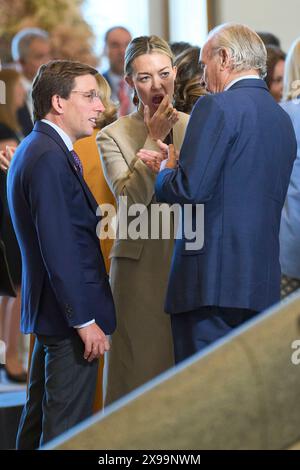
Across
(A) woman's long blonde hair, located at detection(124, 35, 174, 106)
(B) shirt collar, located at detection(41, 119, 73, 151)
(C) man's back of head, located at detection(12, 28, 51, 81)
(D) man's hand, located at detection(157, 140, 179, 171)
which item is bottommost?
(C) man's back of head, located at detection(12, 28, 51, 81)

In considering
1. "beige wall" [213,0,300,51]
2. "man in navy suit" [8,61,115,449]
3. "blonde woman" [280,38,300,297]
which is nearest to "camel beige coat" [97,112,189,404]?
"man in navy suit" [8,61,115,449]

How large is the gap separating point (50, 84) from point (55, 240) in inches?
19.6

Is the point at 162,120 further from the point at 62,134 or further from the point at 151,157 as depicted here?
the point at 62,134

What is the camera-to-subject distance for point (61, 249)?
274cm

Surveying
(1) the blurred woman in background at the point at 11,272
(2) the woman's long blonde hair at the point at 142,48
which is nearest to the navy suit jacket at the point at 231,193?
(2) the woman's long blonde hair at the point at 142,48

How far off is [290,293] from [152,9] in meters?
4.12

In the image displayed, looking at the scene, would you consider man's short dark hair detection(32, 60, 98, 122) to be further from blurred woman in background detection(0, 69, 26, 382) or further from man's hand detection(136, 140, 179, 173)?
blurred woman in background detection(0, 69, 26, 382)

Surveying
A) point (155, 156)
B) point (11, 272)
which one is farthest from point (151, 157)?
point (11, 272)

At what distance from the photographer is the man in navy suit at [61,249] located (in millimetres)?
2740

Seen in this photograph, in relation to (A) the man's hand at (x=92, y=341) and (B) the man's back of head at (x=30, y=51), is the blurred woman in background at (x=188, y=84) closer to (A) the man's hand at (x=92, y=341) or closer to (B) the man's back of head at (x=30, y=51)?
(A) the man's hand at (x=92, y=341)

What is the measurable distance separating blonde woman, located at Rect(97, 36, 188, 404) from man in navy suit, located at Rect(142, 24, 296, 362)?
40cm

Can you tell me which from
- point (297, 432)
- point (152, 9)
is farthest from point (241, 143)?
point (152, 9)

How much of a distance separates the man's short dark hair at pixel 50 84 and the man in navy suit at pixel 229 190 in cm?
42

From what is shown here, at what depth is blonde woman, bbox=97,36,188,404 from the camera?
3.16m
